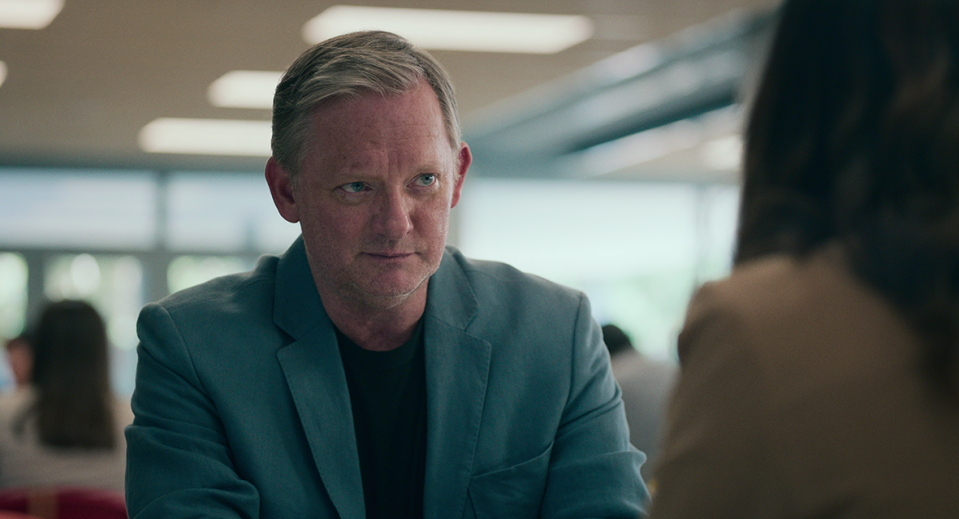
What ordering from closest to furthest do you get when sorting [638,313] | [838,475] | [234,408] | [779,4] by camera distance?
[838,475], [779,4], [234,408], [638,313]

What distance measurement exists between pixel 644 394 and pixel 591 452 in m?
2.20

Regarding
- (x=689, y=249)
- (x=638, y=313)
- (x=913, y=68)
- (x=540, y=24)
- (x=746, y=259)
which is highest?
(x=540, y=24)

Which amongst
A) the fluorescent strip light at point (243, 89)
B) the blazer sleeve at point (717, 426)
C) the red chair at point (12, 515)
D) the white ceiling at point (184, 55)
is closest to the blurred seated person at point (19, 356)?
the white ceiling at point (184, 55)

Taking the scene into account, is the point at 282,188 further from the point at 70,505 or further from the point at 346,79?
the point at 70,505

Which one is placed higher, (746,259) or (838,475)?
(746,259)

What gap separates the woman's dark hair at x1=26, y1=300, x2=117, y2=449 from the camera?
10.4 ft

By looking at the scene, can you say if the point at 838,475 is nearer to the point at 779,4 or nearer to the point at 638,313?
the point at 779,4

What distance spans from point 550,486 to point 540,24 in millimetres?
4789

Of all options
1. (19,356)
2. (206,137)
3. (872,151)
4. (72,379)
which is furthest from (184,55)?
(872,151)

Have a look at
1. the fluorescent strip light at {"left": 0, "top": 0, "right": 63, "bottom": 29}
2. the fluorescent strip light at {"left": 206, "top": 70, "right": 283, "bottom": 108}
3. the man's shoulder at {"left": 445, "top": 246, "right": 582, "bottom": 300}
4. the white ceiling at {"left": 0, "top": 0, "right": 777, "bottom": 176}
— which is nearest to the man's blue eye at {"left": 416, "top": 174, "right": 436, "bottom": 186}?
the man's shoulder at {"left": 445, "top": 246, "right": 582, "bottom": 300}

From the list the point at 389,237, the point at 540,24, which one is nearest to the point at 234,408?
the point at 389,237

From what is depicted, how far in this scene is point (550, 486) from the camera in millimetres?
1377

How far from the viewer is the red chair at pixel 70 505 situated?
1772mm

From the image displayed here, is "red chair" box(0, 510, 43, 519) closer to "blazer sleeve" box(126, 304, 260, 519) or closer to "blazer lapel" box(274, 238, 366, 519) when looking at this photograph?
"blazer sleeve" box(126, 304, 260, 519)
